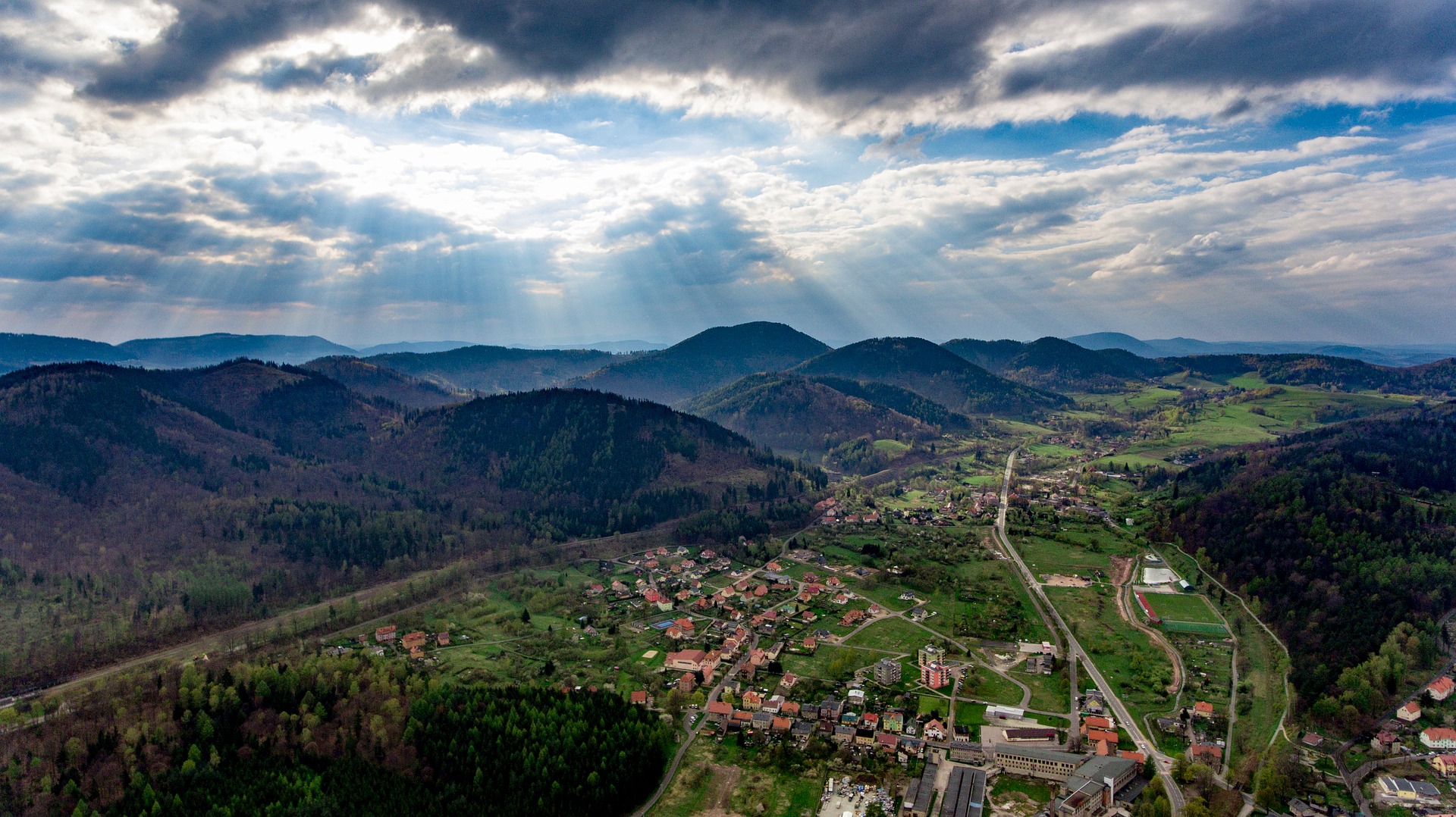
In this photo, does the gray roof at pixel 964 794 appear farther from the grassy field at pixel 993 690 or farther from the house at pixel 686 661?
the house at pixel 686 661

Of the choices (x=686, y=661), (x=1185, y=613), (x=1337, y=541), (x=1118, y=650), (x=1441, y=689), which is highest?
(x=1337, y=541)

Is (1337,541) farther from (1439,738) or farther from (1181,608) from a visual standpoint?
(1439,738)

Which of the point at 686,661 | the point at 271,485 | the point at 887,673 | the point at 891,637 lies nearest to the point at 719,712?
the point at 686,661

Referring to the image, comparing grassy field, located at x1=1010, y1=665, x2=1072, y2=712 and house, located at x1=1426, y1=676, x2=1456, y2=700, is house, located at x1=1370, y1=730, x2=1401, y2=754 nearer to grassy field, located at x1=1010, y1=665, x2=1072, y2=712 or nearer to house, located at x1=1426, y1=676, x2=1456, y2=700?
Answer: house, located at x1=1426, y1=676, x2=1456, y2=700

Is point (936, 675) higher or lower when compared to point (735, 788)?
higher

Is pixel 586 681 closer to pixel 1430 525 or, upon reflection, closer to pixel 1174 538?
pixel 1174 538

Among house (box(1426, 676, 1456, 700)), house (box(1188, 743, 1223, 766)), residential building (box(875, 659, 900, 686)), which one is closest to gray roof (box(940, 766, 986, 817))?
residential building (box(875, 659, 900, 686))
